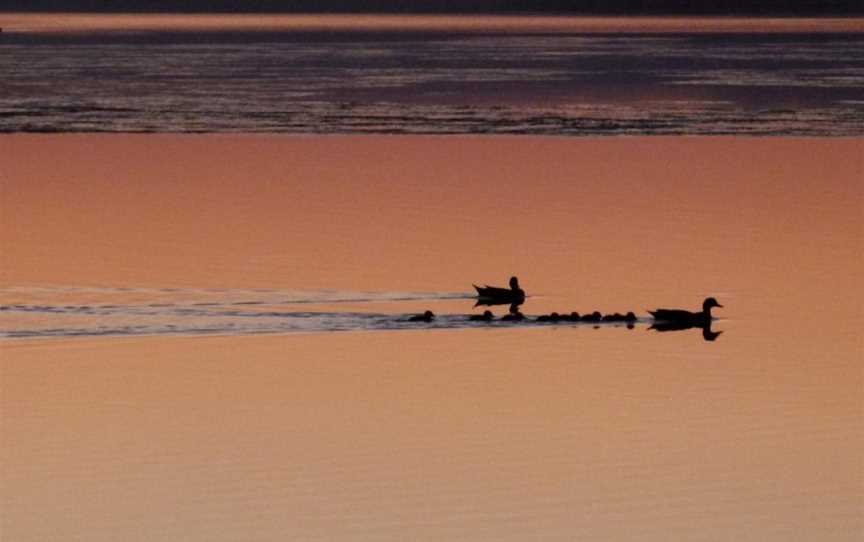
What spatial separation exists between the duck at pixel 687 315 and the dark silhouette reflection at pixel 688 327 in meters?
0.02

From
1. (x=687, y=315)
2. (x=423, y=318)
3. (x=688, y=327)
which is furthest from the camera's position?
(x=423, y=318)

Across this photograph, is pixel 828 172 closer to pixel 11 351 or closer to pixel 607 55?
pixel 11 351

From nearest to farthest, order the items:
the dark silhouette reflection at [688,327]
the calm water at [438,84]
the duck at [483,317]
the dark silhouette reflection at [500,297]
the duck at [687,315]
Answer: the dark silhouette reflection at [688,327] → the duck at [687,315] → the duck at [483,317] → the dark silhouette reflection at [500,297] → the calm water at [438,84]

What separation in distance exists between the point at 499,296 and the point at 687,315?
1.76 m

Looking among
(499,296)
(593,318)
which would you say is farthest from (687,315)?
(499,296)

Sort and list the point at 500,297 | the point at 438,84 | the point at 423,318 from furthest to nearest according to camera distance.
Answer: the point at 438,84 < the point at 500,297 < the point at 423,318

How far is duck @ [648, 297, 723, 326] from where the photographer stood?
19.8 metres

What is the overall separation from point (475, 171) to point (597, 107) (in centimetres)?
1174

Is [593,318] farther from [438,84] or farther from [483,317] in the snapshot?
[438,84]

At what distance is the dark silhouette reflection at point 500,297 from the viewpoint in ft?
67.6

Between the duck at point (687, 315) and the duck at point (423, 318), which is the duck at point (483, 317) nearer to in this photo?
the duck at point (423, 318)

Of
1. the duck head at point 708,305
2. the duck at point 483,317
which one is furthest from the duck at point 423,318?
the duck head at point 708,305

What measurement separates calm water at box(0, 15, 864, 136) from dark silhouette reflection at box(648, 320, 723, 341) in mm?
16323

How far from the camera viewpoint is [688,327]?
19.7 metres
